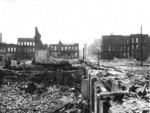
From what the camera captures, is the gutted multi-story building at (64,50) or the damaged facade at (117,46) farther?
the gutted multi-story building at (64,50)

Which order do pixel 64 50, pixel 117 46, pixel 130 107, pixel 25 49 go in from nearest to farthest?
pixel 130 107 → pixel 117 46 → pixel 25 49 → pixel 64 50

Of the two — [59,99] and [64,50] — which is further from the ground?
[64,50]

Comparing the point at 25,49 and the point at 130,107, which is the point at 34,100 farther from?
the point at 25,49

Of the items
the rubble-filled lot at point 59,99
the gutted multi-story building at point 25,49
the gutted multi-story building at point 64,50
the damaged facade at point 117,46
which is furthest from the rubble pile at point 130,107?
the gutted multi-story building at point 25,49

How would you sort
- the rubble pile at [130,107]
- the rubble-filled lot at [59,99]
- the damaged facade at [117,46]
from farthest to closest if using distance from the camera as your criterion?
the damaged facade at [117,46] < the rubble-filled lot at [59,99] < the rubble pile at [130,107]

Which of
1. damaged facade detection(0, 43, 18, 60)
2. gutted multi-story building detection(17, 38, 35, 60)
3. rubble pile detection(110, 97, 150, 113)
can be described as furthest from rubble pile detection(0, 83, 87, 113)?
damaged facade detection(0, 43, 18, 60)

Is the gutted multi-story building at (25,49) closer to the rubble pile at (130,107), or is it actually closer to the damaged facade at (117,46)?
the damaged facade at (117,46)

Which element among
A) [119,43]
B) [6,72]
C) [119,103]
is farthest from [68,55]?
[119,103]

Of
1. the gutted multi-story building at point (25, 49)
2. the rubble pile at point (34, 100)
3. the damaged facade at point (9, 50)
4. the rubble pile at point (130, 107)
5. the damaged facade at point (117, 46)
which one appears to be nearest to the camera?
the rubble pile at point (130, 107)

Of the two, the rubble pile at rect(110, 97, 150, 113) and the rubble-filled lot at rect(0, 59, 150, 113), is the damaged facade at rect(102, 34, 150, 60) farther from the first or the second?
the rubble pile at rect(110, 97, 150, 113)

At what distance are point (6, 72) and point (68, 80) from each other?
834 centimetres

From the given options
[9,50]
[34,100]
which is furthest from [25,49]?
[34,100]

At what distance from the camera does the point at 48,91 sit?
1644cm

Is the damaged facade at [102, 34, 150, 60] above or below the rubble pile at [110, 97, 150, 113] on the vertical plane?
above
